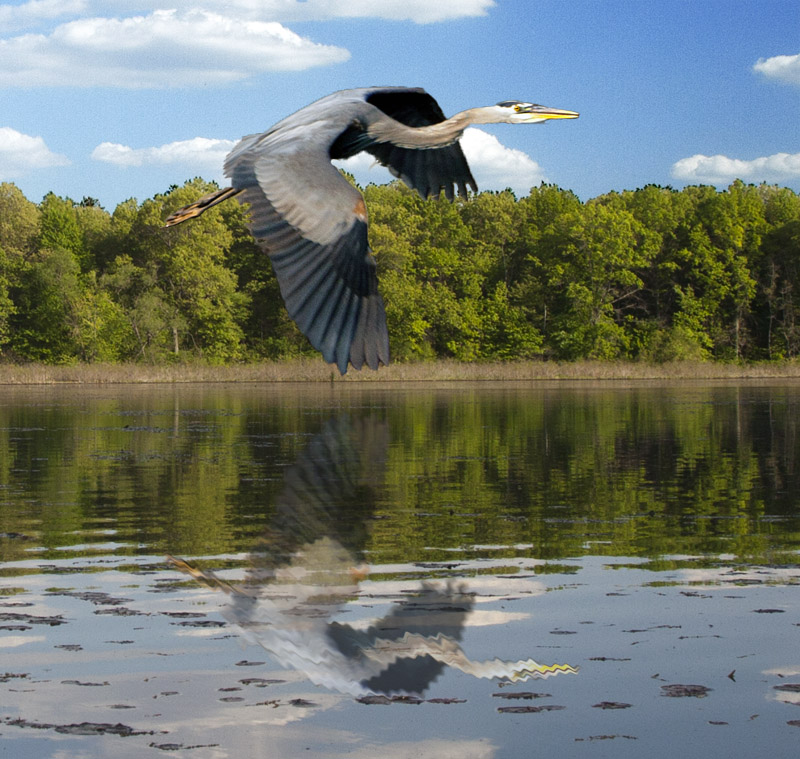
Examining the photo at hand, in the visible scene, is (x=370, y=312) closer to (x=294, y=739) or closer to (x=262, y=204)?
(x=262, y=204)

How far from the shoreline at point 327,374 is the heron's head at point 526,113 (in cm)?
4975

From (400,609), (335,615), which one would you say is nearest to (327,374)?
(400,609)

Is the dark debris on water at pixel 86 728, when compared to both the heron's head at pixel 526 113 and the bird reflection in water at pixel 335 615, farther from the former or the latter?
the heron's head at pixel 526 113

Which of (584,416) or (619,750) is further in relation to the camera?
(584,416)

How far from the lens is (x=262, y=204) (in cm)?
665

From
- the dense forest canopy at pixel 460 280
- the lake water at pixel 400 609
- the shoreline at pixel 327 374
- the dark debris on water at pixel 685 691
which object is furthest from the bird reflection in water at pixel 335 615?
the dense forest canopy at pixel 460 280

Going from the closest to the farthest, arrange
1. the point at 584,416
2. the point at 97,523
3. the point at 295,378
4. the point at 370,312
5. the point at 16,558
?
the point at 370,312, the point at 16,558, the point at 97,523, the point at 584,416, the point at 295,378

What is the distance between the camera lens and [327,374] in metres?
60.8

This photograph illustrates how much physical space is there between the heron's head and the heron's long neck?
0.22 meters

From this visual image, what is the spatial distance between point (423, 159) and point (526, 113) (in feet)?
2.90

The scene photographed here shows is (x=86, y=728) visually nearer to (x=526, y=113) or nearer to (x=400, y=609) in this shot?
(x=400, y=609)

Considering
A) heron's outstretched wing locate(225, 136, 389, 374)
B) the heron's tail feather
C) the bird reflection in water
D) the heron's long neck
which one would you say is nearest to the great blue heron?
heron's outstretched wing locate(225, 136, 389, 374)

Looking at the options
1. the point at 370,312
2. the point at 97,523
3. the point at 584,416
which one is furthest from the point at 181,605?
the point at 584,416

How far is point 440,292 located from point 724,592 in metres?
72.5
